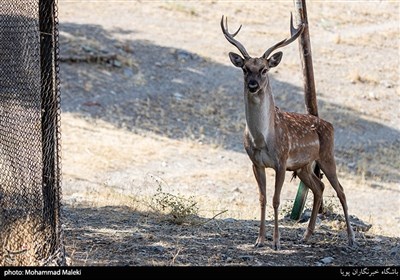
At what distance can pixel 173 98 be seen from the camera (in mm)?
20625

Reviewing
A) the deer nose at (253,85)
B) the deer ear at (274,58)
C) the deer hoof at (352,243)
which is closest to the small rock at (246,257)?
the deer hoof at (352,243)

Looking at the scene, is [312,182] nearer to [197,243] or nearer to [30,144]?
[197,243]

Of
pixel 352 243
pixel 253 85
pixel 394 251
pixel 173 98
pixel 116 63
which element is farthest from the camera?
pixel 116 63

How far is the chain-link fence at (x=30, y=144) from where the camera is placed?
7570mm

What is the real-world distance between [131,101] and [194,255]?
11.9 meters

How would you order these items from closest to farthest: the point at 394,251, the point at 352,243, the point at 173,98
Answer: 1. the point at 394,251
2. the point at 352,243
3. the point at 173,98

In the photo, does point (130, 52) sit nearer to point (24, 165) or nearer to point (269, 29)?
point (269, 29)

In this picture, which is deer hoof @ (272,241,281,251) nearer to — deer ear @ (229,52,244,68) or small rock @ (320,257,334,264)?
small rock @ (320,257,334,264)

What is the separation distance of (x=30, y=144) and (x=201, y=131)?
35.7ft

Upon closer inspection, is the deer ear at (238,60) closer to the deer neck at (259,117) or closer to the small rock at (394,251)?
the deer neck at (259,117)

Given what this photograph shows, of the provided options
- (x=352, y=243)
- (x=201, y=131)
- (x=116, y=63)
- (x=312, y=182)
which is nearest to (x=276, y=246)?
(x=352, y=243)

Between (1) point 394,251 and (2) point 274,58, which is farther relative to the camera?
(1) point 394,251

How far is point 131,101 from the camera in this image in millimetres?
20109

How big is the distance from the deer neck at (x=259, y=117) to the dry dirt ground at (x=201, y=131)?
103cm
